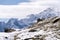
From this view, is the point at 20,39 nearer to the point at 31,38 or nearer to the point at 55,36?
the point at 31,38

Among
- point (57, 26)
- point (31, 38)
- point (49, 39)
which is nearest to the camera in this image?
point (49, 39)

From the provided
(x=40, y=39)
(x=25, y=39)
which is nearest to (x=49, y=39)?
(x=40, y=39)

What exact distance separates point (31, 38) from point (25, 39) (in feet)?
7.46

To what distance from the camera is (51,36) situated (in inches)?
2928

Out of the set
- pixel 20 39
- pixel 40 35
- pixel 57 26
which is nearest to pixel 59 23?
pixel 57 26

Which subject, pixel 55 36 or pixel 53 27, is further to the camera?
pixel 53 27

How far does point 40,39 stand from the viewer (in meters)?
72.9

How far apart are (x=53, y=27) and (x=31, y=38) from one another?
22.8 metres

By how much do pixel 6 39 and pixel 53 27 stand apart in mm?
26399

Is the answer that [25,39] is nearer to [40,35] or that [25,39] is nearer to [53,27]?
[40,35]

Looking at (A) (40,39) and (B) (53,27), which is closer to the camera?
(A) (40,39)

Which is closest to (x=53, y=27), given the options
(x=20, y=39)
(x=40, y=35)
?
(x=40, y=35)

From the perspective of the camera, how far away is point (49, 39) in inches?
2741

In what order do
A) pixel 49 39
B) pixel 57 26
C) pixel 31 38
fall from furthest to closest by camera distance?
pixel 57 26
pixel 31 38
pixel 49 39
